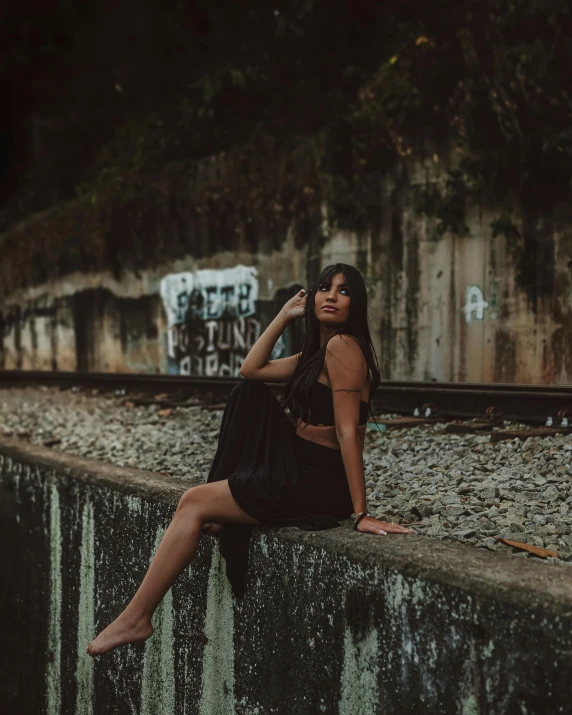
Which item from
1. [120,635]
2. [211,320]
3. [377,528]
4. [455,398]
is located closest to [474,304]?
[455,398]

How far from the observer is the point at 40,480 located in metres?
4.73

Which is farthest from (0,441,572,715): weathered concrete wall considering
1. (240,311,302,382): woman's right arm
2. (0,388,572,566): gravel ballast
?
(240,311,302,382): woman's right arm

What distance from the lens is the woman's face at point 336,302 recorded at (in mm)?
2990

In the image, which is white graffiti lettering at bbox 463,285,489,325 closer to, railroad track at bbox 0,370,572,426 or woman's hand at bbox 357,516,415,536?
railroad track at bbox 0,370,572,426

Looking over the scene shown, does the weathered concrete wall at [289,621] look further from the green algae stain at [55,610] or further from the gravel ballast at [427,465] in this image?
Result: the gravel ballast at [427,465]

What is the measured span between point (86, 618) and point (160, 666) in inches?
34.0

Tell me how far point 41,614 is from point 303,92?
8.99 metres

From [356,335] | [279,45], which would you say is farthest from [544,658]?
[279,45]

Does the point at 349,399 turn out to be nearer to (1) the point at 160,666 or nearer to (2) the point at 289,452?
(2) the point at 289,452

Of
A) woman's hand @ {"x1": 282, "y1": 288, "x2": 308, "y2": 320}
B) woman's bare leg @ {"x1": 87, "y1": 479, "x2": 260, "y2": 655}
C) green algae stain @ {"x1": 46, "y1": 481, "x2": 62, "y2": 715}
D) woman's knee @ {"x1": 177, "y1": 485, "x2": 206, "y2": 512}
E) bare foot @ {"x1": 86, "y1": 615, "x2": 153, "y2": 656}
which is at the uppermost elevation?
woman's hand @ {"x1": 282, "y1": 288, "x2": 308, "y2": 320}

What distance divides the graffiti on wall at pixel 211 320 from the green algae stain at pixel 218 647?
6.71 metres

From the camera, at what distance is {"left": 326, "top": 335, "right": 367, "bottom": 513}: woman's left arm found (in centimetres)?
281

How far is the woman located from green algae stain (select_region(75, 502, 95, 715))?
1146 millimetres

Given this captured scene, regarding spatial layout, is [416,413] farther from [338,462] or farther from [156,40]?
[156,40]
